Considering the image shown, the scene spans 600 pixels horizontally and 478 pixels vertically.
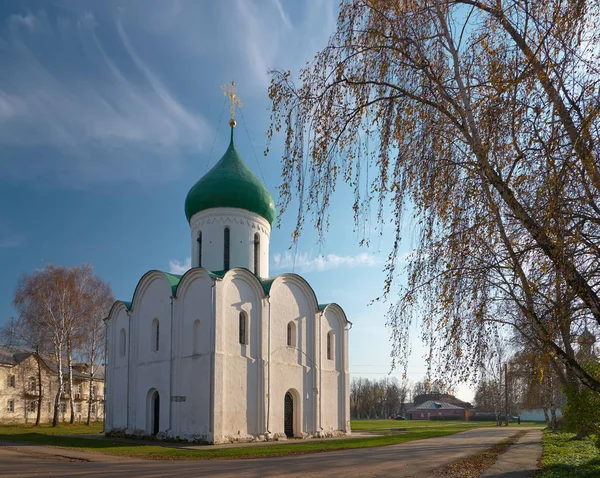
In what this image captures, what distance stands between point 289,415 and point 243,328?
4440 mm

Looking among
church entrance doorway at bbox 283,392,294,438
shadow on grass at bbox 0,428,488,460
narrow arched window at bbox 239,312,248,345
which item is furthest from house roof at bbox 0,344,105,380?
church entrance doorway at bbox 283,392,294,438

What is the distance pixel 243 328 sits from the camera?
22.5 metres

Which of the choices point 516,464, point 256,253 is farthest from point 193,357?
point 516,464

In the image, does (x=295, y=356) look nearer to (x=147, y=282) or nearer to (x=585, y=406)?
(x=147, y=282)

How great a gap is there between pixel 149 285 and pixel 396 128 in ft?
64.1

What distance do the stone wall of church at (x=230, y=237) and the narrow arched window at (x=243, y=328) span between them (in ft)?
9.36

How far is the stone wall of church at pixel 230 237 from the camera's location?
81.6 ft

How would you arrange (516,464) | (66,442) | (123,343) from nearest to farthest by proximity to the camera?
(516,464) < (66,442) < (123,343)

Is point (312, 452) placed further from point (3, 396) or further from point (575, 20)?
point (3, 396)

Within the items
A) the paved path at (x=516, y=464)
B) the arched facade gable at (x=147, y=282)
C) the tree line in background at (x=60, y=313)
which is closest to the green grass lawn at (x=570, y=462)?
the paved path at (x=516, y=464)

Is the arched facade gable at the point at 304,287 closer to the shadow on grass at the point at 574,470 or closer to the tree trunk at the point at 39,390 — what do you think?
the shadow on grass at the point at 574,470

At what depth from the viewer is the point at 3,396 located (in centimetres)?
3719

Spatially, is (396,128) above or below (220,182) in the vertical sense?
below

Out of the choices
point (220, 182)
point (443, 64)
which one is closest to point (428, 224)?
point (443, 64)
